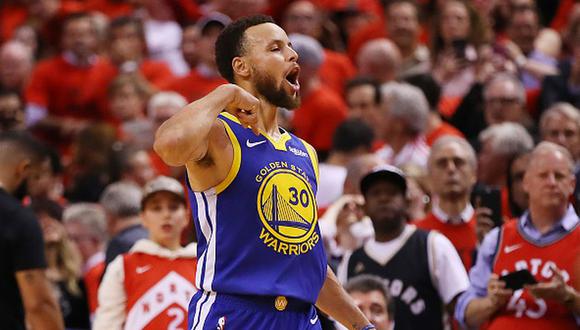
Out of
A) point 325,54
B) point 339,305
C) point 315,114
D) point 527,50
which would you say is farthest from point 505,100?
point 339,305

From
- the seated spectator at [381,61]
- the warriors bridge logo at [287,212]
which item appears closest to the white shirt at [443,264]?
the warriors bridge logo at [287,212]

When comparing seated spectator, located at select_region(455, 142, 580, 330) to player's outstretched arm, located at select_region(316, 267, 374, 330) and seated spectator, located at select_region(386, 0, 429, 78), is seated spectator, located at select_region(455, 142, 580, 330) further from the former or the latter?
seated spectator, located at select_region(386, 0, 429, 78)

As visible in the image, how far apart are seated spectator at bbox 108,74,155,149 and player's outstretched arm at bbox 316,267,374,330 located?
253 inches

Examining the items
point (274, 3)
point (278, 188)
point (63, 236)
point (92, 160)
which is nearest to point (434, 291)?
point (278, 188)

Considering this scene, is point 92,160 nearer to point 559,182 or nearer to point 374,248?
point 374,248

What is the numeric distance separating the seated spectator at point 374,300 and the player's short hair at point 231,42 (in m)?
2.06

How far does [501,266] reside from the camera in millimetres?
7660

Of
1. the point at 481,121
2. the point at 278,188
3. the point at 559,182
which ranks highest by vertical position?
the point at 278,188

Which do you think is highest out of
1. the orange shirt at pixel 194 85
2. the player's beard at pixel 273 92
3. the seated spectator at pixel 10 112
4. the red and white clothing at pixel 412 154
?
the player's beard at pixel 273 92

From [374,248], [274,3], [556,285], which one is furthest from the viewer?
[274,3]

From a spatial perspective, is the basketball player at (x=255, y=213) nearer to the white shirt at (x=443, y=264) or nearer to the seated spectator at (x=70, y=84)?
the white shirt at (x=443, y=264)

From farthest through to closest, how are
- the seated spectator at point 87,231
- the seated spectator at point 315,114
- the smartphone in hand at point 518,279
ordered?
1. the seated spectator at point 315,114
2. the seated spectator at point 87,231
3. the smartphone in hand at point 518,279

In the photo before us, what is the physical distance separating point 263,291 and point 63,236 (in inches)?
190

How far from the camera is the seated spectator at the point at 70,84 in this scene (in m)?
13.7
